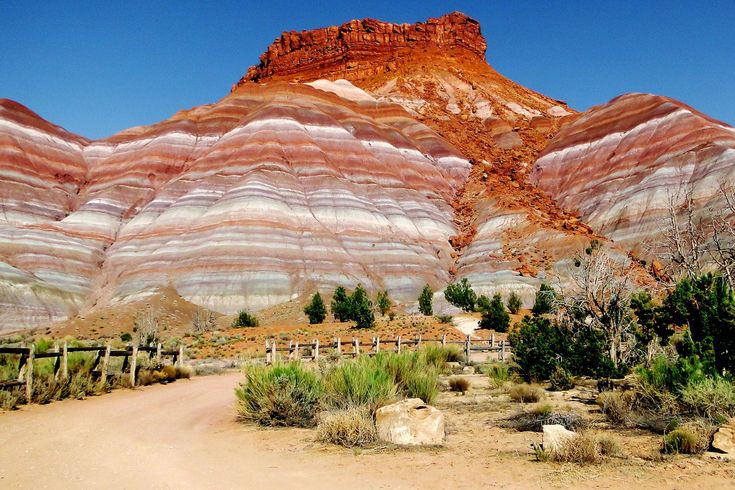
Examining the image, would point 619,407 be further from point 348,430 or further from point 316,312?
point 316,312

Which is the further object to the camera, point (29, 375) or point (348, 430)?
point (29, 375)

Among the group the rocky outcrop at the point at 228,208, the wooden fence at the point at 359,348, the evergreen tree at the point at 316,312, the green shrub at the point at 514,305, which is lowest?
the wooden fence at the point at 359,348

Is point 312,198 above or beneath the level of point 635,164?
beneath

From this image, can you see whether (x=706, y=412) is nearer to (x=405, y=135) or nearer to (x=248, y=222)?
(x=248, y=222)

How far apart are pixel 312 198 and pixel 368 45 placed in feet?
268

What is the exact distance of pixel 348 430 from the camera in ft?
33.2

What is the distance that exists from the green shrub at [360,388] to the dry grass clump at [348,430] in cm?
91

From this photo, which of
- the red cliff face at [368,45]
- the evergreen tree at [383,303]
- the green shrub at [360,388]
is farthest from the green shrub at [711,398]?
the red cliff face at [368,45]

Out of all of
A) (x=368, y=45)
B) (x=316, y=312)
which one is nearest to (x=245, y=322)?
(x=316, y=312)

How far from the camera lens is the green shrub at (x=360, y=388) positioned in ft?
38.5

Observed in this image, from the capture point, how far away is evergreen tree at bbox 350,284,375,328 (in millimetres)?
42719

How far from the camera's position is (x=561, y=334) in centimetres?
1739

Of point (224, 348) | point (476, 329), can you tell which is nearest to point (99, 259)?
point (224, 348)

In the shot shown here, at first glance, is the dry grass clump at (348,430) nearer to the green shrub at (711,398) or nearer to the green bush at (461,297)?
the green shrub at (711,398)
